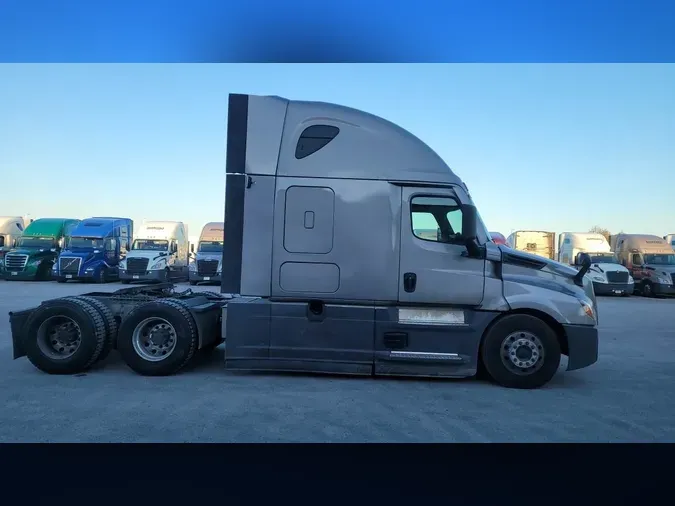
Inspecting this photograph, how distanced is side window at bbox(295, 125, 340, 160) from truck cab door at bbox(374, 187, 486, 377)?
117cm

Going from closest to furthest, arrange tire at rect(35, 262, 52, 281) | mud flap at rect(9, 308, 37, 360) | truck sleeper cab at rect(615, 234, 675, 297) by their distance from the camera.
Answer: mud flap at rect(9, 308, 37, 360) < truck sleeper cab at rect(615, 234, 675, 297) < tire at rect(35, 262, 52, 281)

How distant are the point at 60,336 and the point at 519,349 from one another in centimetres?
605

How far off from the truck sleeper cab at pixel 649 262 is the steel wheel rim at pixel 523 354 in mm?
20939

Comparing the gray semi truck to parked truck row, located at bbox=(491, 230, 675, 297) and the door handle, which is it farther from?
parked truck row, located at bbox=(491, 230, 675, 297)

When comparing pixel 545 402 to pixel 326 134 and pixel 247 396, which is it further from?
pixel 326 134

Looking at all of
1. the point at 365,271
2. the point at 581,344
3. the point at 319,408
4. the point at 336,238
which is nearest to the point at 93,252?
the point at 336,238

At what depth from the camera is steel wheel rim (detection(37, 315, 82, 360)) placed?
7.26 meters

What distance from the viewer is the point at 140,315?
7.25 m

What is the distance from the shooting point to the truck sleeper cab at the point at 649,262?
24234mm

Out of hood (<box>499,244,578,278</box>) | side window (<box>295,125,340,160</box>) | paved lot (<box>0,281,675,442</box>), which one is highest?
side window (<box>295,125,340,160</box>)

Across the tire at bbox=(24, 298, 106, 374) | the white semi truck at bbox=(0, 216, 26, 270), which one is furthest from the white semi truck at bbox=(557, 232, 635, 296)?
the white semi truck at bbox=(0, 216, 26, 270)

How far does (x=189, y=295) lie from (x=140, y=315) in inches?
61.3
